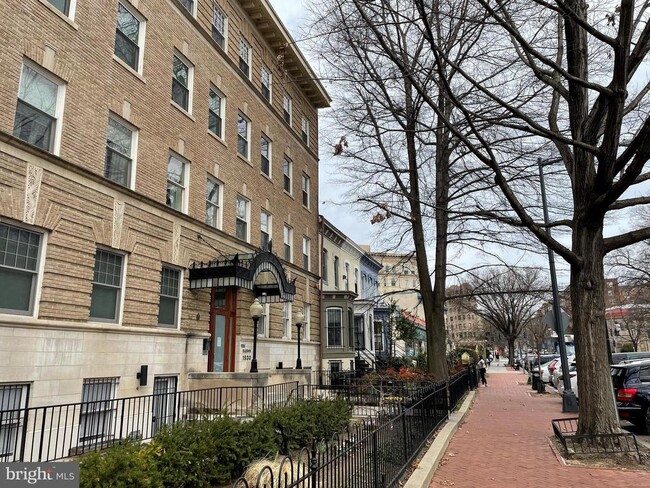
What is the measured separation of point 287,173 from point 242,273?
9.70 meters

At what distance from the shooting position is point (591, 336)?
9.16m

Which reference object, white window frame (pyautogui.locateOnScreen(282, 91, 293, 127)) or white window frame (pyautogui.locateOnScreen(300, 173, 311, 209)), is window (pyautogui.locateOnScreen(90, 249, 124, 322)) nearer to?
white window frame (pyautogui.locateOnScreen(282, 91, 293, 127))

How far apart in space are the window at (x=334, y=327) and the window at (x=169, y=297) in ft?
45.9

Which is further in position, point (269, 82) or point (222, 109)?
point (269, 82)

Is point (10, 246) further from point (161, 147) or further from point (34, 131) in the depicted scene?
point (161, 147)

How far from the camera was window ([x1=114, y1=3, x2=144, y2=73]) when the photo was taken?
39.2ft

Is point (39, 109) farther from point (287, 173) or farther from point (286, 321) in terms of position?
point (287, 173)

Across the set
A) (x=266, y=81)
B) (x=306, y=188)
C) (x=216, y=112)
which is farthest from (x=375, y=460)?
(x=306, y=188)

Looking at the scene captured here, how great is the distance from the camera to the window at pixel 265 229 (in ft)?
62.3

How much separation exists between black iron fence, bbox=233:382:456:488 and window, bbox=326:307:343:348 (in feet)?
53.0

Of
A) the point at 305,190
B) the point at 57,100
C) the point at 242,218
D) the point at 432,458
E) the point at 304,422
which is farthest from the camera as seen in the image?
the point at 305,190

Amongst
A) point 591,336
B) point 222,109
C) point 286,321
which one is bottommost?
point 591,336

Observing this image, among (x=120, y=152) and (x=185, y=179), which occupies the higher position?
(x=185, y=179)

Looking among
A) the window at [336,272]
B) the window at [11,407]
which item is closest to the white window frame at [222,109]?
the window at [11,407]
